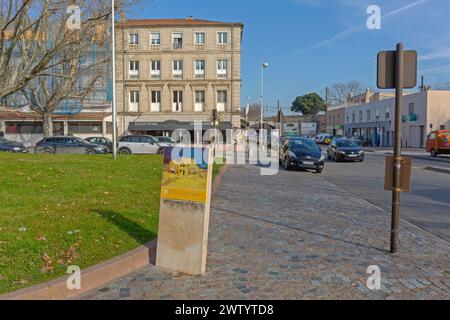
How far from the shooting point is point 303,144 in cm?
1652

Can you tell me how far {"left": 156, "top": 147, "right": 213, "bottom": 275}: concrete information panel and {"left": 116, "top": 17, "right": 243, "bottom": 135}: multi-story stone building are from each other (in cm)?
3392

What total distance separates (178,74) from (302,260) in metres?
36.5

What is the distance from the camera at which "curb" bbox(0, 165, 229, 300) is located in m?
3.20

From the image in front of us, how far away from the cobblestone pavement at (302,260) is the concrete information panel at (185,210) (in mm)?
197

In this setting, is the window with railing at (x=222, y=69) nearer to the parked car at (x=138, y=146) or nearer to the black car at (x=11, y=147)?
the parked car at (x=138, y=146)

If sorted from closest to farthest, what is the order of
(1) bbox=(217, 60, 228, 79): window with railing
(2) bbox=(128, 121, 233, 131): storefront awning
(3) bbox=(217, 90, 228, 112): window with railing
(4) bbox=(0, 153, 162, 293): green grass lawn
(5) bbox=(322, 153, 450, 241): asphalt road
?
(4) bbox=(0, 153, 162, 293): green grass lawn
(5) bbox=(322, 153, 450, 241): asphalt road
(2) bbox=(128, 121, 233, 131): storefront awning
(1) bbox=(217, 60, 228, 79): window with railing
(3) bbox=(217, 90, 228, 112): window with railing

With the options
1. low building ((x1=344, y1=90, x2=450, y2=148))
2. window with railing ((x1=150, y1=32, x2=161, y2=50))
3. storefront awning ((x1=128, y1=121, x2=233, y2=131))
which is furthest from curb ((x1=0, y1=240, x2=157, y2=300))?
window with railing ((x1=150, y1=32, x2=161, y2=50))

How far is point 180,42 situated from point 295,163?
28.1m

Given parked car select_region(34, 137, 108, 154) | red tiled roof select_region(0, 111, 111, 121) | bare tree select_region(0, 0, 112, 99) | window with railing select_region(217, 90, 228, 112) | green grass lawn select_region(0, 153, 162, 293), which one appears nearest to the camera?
green grass lawn select_region(0, 153, 162, 293)

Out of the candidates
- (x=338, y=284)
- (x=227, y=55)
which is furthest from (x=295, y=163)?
(x=227, y=55)

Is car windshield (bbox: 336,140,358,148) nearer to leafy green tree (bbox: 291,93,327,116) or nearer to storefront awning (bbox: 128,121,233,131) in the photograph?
storefront awning (bbox: 128,121,233,131)
